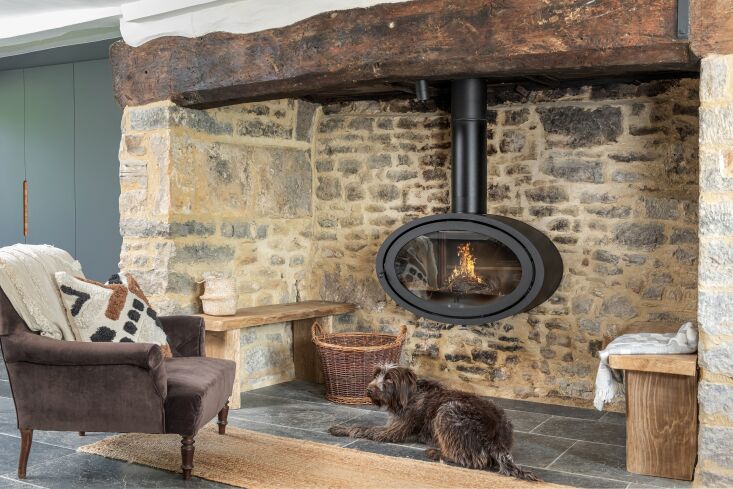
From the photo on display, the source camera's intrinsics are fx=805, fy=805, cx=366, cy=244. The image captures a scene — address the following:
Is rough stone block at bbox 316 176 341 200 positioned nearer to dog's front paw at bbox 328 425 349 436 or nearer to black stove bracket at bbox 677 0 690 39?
dog's front paw at bbox 328 425 349 436

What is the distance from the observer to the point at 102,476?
3.46 meters

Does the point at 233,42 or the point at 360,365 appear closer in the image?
the point at 233,42

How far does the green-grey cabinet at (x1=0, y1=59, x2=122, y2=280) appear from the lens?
644 centimetres

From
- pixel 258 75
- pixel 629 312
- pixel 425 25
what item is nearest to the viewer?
pixel 425 25

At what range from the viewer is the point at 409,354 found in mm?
5422

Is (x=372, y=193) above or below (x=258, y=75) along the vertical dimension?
below

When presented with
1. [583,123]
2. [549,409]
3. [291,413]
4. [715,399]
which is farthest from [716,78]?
[291,413]

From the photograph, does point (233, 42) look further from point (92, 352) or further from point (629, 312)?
point (629, 312)

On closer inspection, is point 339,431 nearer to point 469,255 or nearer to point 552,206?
point 469,255

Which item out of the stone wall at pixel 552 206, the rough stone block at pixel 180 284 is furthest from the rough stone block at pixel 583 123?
the rough stone block at pixel 180 284

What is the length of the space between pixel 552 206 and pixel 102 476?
2933 mm

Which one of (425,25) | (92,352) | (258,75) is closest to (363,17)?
(425,25)

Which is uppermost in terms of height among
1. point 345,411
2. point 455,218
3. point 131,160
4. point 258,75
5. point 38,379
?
point 258,75

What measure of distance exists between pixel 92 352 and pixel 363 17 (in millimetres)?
2032
